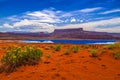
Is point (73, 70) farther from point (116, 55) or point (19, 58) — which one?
point (116, 55)

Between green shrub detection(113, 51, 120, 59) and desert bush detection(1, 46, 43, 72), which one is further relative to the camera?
green shrub detection(113, 51, 120, 59)

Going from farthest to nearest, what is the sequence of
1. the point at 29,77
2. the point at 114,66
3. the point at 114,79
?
1. the point at 114,66
2. the point at 29,77
3. the point at 114,79

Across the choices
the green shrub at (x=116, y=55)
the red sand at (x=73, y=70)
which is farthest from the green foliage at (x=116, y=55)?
the red sand at (x=73, y=70)

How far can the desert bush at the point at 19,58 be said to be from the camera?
38.3 feet

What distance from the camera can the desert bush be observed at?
11.7 m

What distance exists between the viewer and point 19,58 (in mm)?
12047

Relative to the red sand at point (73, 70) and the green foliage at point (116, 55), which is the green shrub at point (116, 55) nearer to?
the green foliage at point (116, 55)

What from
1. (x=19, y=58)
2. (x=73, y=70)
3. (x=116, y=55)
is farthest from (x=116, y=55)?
(x=19, y=58)

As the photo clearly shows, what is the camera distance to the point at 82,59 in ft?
41.7

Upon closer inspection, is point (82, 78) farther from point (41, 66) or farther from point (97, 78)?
point (41, 66)

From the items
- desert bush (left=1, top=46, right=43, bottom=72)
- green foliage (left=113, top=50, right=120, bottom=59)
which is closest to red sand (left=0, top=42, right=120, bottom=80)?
green foliage (left=113, top=50, right=120, bottom=59)

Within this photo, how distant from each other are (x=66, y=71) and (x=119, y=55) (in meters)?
3.58

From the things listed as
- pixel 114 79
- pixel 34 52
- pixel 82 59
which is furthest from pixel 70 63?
pixel 114 79

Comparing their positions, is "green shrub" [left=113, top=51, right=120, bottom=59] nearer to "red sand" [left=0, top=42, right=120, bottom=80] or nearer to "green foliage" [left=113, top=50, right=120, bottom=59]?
"green foliage" [left=113, top=50, right=120, bottom=59]
